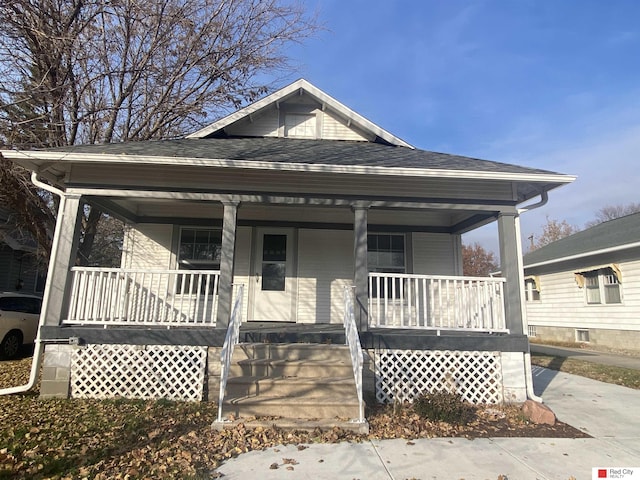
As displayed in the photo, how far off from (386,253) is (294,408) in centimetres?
500

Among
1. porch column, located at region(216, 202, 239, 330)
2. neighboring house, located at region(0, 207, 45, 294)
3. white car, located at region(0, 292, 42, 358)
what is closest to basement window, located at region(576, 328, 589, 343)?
porch column, located at region(216, 202, 239, 330)

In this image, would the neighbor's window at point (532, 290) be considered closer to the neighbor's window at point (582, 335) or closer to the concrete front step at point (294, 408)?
the neighbor's window at point (582, 335)

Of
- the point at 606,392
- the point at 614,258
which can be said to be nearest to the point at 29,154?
the point at 606,392

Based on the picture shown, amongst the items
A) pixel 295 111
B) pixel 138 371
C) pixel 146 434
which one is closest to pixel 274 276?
pixel 138 371

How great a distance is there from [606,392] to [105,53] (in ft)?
45.0

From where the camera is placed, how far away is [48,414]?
16.3 feet

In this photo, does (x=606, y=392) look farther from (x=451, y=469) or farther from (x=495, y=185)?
(x=451, y=469)

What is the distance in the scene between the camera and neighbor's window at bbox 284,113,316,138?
884 centimetres

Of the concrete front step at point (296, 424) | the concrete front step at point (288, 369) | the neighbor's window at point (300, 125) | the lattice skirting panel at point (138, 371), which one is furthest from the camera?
the neighbor's window at point (300, 125)

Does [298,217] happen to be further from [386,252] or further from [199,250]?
[199,250]

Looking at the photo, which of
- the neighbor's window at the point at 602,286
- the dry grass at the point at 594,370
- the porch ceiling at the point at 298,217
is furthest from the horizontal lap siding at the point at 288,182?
the neighbor's window at the point at 602,286

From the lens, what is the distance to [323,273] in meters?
8.73

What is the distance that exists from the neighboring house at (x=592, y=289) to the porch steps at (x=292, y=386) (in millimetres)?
11330

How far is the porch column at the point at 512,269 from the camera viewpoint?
20.4 ft
